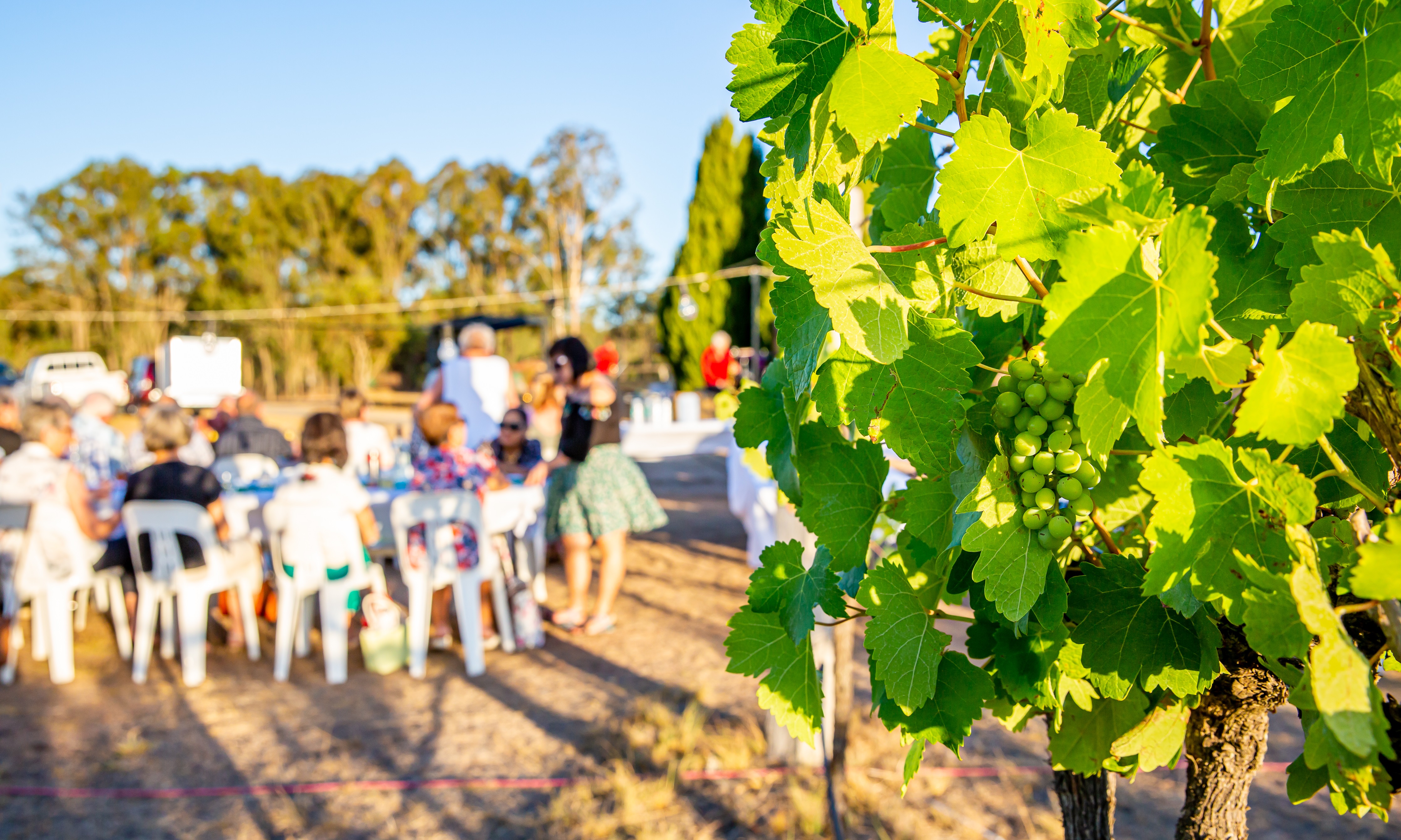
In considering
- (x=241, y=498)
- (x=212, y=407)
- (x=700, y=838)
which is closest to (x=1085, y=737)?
(x=700, y=838)

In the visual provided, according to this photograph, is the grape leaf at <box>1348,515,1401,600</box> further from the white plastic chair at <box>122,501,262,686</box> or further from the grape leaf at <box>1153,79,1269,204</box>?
the white plastic chair at <box>122,501,262,686</box>

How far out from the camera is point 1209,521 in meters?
0.50

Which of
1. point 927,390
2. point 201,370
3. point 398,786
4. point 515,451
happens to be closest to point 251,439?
Answer: point 515,451

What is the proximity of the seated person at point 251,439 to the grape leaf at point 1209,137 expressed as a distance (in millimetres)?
5958

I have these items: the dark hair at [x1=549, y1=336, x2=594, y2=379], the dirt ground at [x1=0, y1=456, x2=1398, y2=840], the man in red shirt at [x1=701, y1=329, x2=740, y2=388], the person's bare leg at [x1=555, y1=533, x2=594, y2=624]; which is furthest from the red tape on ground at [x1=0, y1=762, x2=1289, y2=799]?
the man in red shirt at [x1=701, y1=329, x2=740, y2=388]

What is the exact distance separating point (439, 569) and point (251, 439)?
2.43 metres

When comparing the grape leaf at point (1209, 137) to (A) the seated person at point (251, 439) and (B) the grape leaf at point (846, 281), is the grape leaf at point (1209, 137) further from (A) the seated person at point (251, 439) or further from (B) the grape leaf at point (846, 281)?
(A) the seated person at point (251, 439)

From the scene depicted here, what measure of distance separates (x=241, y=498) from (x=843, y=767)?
3.48 meters

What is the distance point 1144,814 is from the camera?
271cm

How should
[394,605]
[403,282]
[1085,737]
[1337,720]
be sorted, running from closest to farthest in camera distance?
1. [1337,720]
2. [1085,737]
3. [394,605]
4. [403,282]

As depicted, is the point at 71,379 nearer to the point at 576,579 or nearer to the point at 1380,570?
the point at 576,579

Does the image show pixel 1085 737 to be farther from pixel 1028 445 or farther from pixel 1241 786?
pixel 1028 445

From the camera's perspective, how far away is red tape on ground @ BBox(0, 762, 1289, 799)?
2.97m

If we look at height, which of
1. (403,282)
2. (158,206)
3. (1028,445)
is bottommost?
(1028,445)
